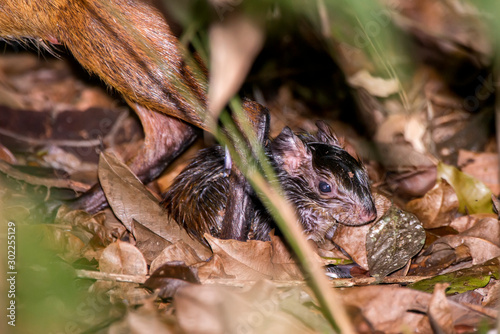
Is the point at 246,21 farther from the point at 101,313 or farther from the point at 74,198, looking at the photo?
the point at 74,198

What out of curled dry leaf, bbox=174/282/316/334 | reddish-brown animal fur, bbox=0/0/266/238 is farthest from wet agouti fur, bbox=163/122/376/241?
curled dry leaf, bbox=174/282/316/334

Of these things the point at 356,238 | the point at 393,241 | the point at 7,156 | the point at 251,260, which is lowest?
the point at 7,156

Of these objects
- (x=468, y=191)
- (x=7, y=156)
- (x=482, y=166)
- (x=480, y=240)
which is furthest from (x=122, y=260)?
(x=482, y=166)

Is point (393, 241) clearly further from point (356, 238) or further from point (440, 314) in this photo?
point (440, 314)

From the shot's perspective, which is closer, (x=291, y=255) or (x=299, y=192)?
(x=291, y=255)

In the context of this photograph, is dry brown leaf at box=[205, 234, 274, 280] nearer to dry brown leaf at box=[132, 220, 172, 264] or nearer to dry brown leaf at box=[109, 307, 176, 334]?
dry brown leaf at box=[132, 220, 172, 264]

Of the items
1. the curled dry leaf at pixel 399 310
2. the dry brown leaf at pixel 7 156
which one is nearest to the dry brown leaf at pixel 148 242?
the curled dry leaf at pixel 399 310
